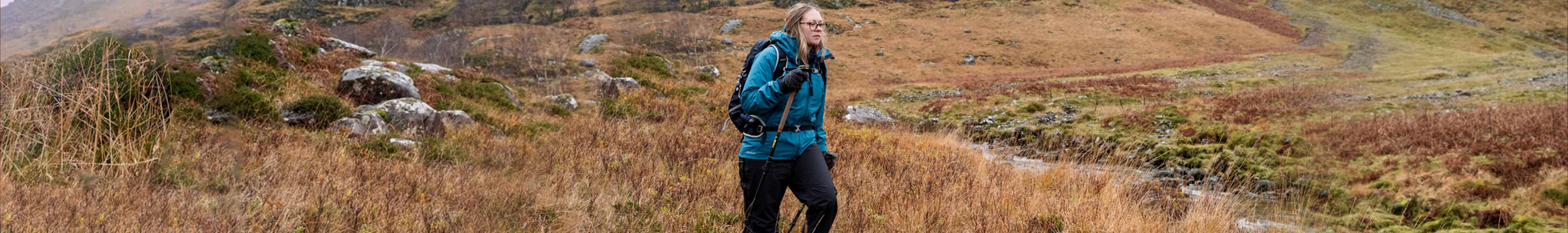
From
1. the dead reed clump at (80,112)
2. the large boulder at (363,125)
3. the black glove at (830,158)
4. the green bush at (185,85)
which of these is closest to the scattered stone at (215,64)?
the green bush at (185,85)

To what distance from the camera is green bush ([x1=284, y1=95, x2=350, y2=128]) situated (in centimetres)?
793

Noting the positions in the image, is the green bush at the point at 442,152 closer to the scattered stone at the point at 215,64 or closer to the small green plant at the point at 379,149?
the small green plant at the point at 379,149

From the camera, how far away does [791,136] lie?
9.66 ft

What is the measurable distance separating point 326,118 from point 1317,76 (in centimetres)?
2837

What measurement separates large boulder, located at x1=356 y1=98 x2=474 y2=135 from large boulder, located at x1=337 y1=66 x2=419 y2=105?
0.75 metres

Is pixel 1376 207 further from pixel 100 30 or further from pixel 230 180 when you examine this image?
pixel 100 30

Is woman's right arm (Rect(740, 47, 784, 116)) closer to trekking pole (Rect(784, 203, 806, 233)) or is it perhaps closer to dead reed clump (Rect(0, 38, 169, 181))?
trekking pole (Rect(784, 203, 806, 233))

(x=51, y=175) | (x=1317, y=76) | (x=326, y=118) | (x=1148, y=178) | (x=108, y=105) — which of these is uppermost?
(x=108, y=105)

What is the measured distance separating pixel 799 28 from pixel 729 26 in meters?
52.2

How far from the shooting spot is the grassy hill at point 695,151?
413cm

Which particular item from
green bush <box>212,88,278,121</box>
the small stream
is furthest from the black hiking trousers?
green bush <box>212,88,278,121</box>

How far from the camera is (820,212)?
3.01m

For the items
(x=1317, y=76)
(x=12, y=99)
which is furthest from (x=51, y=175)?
(x=1317, y=76)

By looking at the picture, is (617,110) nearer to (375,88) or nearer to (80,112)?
(375,88)
